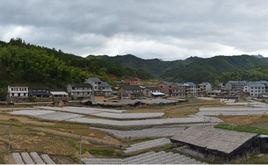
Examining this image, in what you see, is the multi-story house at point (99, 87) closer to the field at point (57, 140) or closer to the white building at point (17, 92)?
the white building at point (17, 92)

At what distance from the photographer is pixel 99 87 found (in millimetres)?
85000

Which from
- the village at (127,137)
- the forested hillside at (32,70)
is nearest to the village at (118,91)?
the forested hillside at (32,70)

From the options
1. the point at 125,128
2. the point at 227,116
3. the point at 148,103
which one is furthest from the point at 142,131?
the point at 148,103

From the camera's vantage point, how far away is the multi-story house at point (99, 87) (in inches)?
3323

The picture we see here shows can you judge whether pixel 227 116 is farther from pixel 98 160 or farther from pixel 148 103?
pixel 98 160

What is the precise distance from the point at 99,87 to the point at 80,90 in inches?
208

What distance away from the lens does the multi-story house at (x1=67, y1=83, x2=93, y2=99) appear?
79.5 metres

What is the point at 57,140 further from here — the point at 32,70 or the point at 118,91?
the point at 118,91

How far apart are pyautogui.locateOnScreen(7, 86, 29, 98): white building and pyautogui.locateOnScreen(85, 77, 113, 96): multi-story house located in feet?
51.9

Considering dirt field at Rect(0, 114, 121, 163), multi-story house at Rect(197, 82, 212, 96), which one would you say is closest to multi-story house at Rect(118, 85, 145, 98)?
multi-story house at Rect(197, 82, 212, 96)

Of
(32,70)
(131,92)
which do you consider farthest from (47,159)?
(131,92)

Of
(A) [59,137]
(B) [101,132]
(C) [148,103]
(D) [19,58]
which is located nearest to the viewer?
(A) [59,137]

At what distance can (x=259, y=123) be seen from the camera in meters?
A: 43.6

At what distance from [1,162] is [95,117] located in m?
23.6
